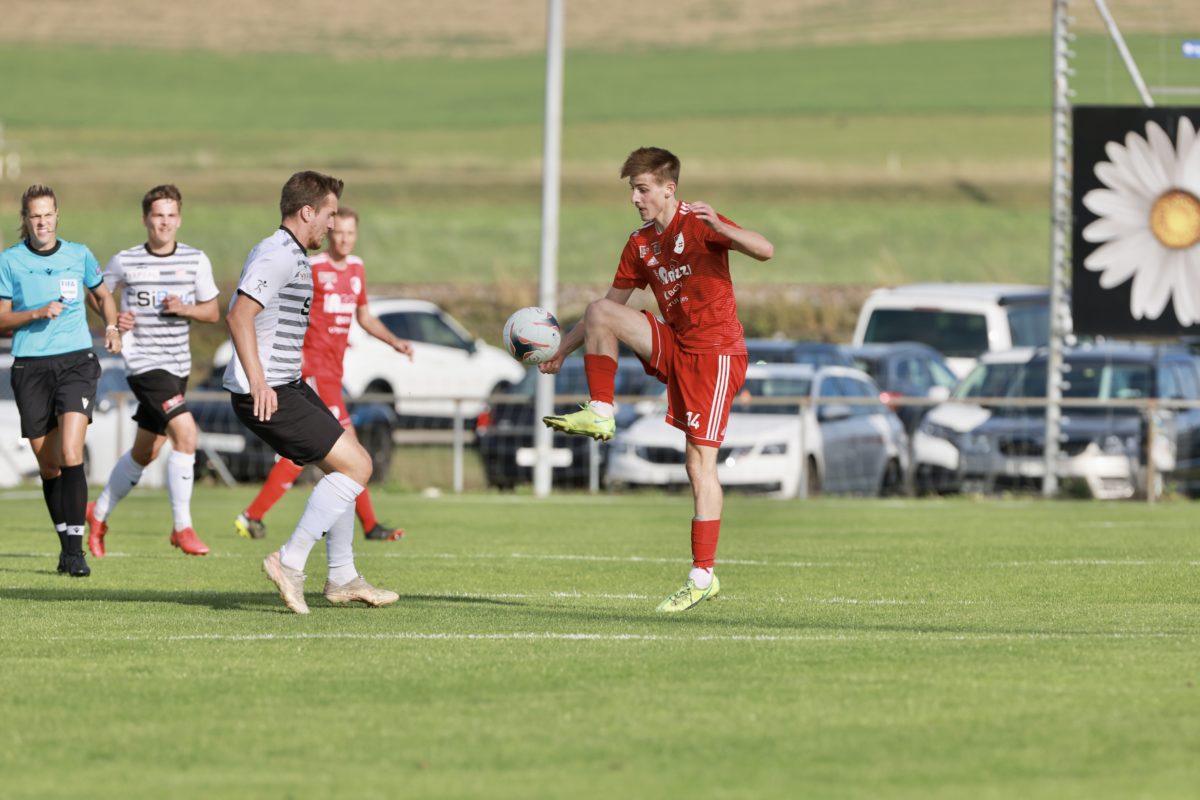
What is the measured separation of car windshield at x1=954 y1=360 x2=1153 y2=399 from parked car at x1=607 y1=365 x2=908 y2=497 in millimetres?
1254

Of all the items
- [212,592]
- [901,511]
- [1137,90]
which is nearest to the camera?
[212,592]

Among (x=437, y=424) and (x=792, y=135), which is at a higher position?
(x=792, y=135)

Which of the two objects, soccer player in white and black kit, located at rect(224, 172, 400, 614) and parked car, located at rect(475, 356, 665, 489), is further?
parked car, located at rect(475, 356, 665, 489)

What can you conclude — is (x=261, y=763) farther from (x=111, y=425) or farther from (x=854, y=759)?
(x=111, y=425)

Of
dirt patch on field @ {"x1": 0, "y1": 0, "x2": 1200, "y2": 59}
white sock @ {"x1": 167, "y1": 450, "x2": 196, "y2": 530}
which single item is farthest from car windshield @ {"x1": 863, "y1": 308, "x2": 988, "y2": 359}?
dirt patch on field @ {"x1": 0, "y1": 0, "x2": 1200, "y2": 59}

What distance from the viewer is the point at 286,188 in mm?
9781

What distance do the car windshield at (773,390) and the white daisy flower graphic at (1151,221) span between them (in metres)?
3.18

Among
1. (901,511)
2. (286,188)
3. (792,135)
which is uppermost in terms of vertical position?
(792,135)

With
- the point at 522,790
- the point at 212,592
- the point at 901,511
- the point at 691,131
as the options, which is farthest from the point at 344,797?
the point at 691,131

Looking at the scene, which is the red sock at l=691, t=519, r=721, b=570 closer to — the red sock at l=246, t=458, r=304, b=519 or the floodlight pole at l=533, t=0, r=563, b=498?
the red sock at l=246, t=458, r=304, b=519

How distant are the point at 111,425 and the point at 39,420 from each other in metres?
12.0

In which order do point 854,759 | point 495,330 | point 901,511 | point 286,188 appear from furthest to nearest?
point 495,330
point 901,511
point 286,188
point 854,759

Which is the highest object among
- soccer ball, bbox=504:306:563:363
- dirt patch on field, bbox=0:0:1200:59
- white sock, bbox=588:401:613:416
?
dirt patch on field, bbox=0:0:1200:59

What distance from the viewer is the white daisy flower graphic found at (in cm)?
2189
